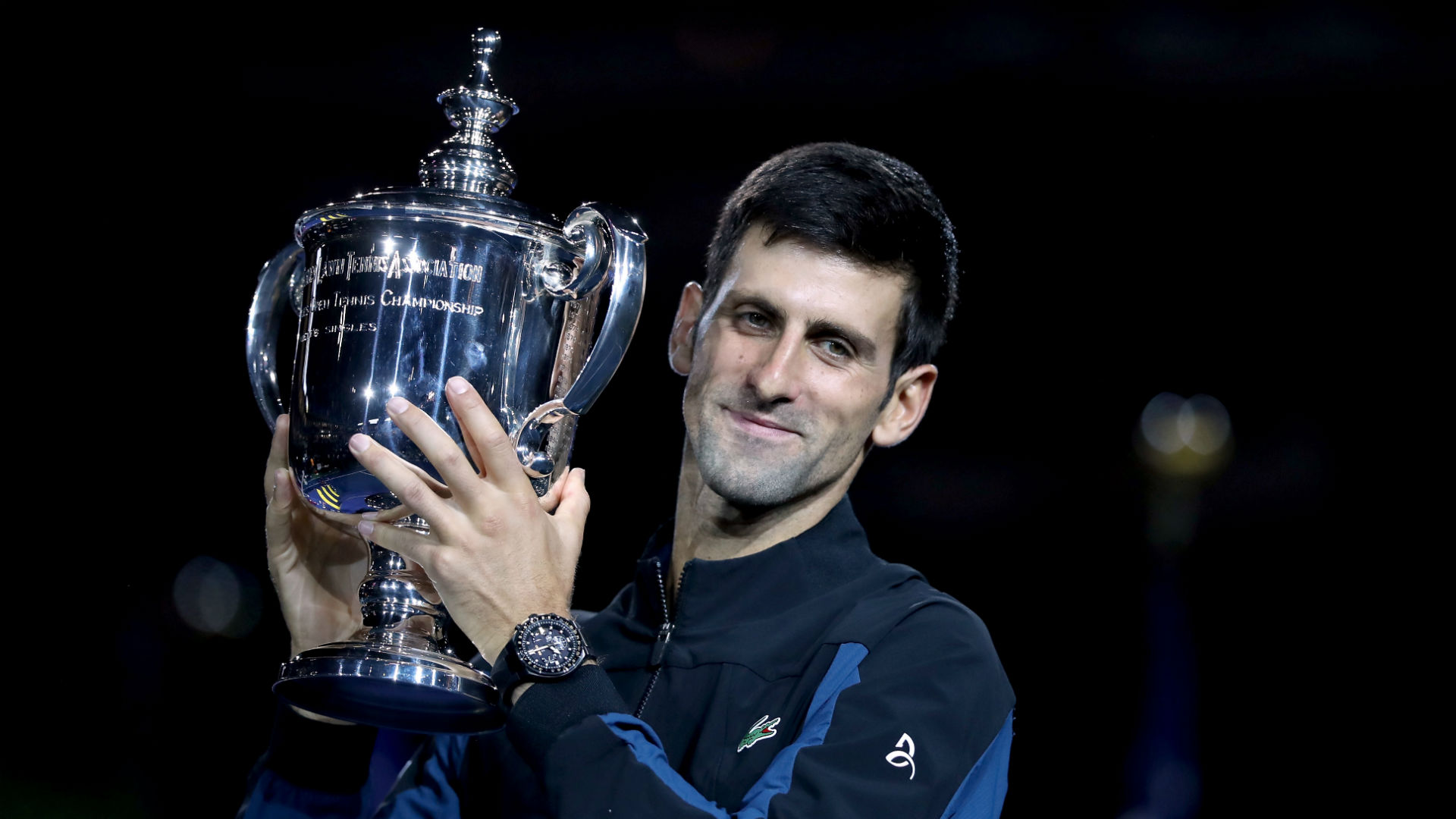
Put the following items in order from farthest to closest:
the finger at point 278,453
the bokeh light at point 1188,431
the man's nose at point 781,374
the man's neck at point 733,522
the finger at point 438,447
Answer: the bokeh light at point 1188,431 → the man's neck at point 733,522 → the man's nose at point 781,374 → the finger at point 278,453 → the finger at point 438,447

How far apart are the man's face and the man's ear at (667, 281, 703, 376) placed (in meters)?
0.16

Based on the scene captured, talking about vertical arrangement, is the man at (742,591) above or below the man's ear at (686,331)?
below

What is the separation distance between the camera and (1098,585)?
12.0ft

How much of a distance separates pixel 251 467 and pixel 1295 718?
2982 mm

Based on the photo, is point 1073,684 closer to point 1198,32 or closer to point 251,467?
point 1198,32

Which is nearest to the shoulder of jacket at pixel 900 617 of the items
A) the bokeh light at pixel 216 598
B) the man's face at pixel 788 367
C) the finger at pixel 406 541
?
the man's face at pixel 788 367

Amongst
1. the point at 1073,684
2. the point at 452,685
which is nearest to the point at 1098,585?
the point at 1073,684

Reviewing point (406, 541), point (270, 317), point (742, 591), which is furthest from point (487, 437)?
point (742, 591)

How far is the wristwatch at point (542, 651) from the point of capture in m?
1.29

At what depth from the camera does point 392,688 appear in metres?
1.37

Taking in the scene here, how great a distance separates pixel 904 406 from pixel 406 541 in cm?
93

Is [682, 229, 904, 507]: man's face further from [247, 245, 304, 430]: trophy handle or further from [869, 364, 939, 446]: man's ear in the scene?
[247, 245, 304, 430]: trophy handle

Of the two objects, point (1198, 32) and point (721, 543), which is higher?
point (1198, 32)

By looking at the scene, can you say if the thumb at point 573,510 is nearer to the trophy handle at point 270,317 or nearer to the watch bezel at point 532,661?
the watch bezel at point 532,661
